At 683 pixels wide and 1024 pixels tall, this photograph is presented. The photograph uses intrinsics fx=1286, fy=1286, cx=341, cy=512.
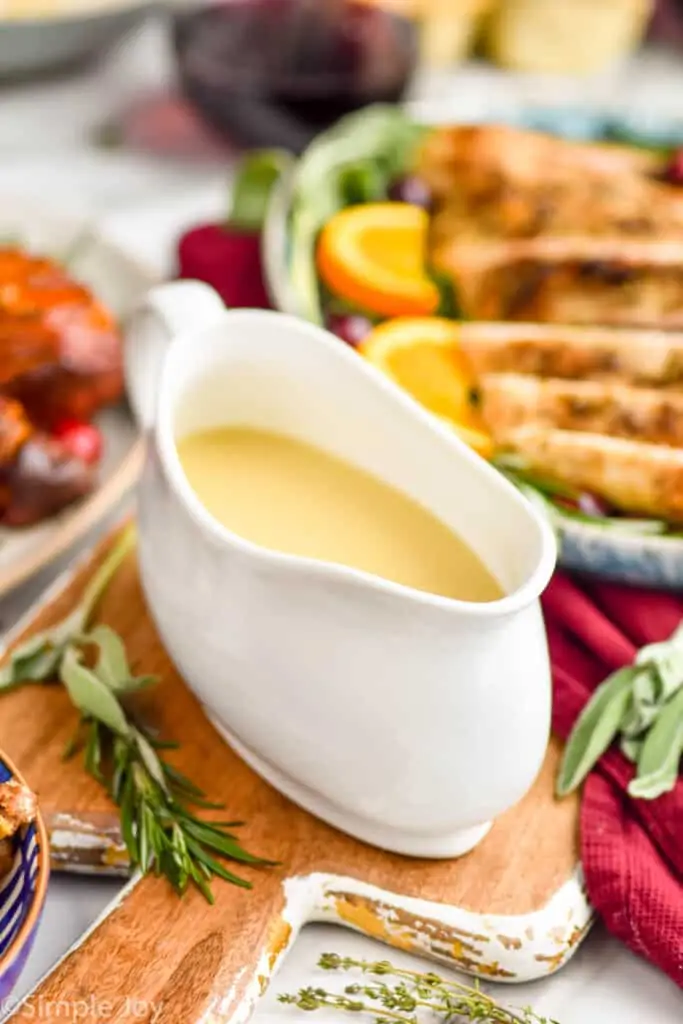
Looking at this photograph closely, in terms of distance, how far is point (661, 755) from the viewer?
37.3 inches

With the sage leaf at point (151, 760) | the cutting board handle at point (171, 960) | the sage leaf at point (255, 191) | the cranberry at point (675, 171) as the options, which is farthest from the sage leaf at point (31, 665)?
the cranberry at point (675, 171)

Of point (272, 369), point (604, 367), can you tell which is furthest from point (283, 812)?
point (604, 367)

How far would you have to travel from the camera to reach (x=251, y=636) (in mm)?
847

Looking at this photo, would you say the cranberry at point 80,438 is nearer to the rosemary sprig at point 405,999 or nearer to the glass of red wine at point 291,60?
the rosemary sprig at point 405,999

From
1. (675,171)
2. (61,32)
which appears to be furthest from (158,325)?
(61,32)

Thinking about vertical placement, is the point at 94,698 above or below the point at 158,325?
below

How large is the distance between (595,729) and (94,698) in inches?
14.9

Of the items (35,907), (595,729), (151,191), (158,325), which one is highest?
(158,325)

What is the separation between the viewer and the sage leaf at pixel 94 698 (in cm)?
96

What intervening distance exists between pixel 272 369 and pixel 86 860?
40 centimetres

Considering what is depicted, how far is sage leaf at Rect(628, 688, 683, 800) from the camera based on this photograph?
929mm

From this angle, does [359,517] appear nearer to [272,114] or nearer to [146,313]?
[146,313]

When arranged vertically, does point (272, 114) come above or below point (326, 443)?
below

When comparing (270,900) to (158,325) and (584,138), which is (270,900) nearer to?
(158,325)
